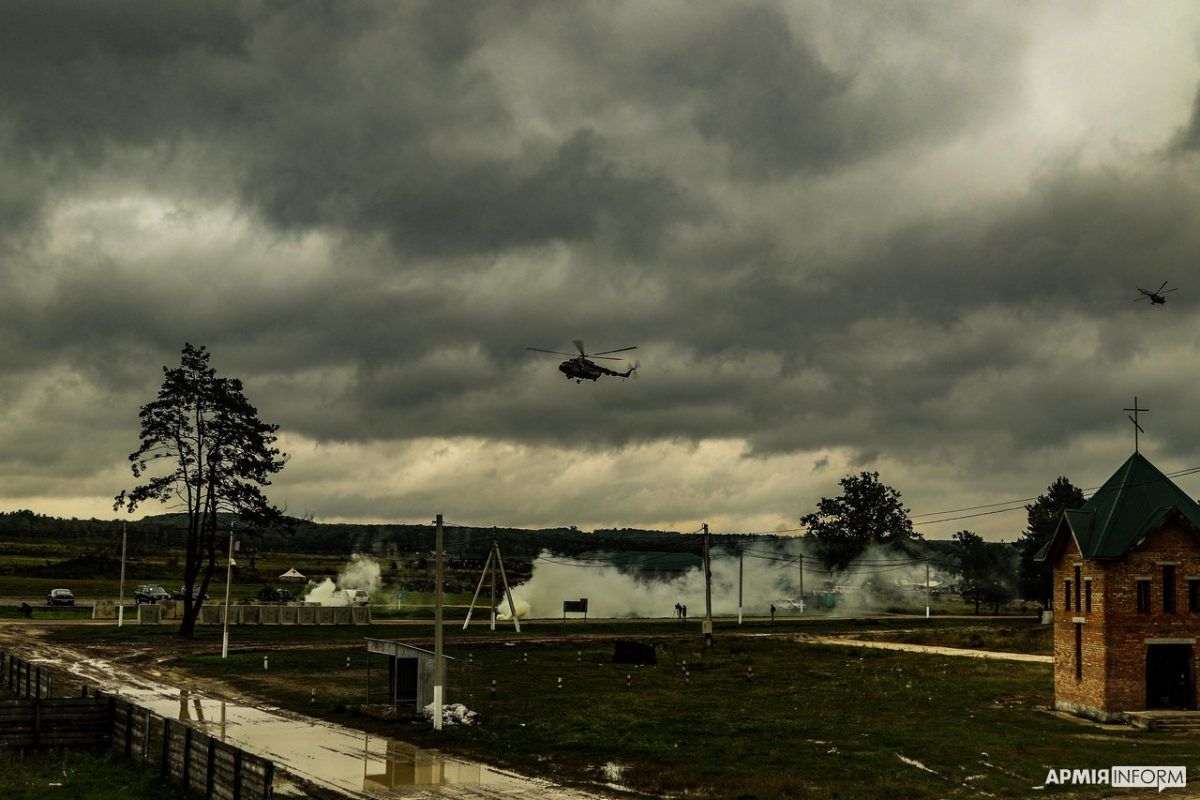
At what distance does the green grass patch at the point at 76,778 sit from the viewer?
26.6 m

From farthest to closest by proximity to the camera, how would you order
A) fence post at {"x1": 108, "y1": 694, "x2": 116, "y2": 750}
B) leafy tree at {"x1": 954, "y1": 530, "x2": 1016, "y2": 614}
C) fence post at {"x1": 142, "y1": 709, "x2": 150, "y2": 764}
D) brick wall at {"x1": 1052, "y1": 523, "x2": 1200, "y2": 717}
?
leafy tree at {"x1": 954, "y1": 530, "x2": 1016, "y2": 614}
brick wall at {"x1": 1052, "y1": 523, "x2": 1200, "y2": 717}
fence post at {"x1": 108, "y1": 694, "x2": 116, "y2": 750}
fence post at {"x1": 142, "y1": 709, "x2": 150, "y2": 764}

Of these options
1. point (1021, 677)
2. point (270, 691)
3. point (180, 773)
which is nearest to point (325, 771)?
point (180, 773)

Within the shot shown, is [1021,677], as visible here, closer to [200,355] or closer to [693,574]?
[200,355]

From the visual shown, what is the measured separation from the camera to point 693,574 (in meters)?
155

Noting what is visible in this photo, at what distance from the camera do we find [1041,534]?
454 ft

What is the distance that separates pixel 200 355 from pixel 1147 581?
63.4 metres

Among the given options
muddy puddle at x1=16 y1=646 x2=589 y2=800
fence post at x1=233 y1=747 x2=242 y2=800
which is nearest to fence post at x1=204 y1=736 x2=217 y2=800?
fence post at x1=233 y1=747 x2=242 y2=800

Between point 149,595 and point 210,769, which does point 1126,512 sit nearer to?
point 210,769

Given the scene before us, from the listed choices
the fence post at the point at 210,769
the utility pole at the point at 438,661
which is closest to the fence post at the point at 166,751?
the fence post at the point at 210,769

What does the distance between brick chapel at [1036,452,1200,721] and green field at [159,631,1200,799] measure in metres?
2.73

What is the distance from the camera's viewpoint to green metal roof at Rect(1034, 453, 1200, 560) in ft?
153

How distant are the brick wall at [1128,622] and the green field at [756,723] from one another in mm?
2379

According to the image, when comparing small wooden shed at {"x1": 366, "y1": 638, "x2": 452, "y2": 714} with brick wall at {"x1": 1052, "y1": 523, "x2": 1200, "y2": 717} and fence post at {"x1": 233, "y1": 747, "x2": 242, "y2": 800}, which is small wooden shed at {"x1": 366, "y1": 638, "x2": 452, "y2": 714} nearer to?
fence post at {"x1": 233, "y1": 747, "x2": 242, "y2": 800}

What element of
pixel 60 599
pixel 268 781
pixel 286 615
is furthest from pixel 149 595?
pixel 268 781
